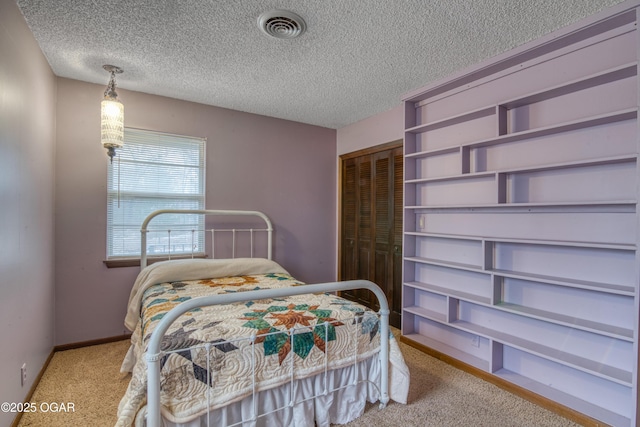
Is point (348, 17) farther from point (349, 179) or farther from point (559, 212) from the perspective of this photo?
point (349, 179)

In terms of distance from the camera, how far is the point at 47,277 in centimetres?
246

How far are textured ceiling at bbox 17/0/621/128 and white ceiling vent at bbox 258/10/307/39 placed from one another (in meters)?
0.04

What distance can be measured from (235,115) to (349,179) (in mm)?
1587

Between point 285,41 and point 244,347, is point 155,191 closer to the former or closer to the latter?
point 285,41

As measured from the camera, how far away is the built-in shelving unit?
1776 millimetres

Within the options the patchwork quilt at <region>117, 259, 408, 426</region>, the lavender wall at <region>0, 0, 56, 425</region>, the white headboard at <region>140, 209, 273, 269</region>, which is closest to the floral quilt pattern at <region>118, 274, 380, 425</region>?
the patchwork quilt at <region>117, 259, 408, 426</region>

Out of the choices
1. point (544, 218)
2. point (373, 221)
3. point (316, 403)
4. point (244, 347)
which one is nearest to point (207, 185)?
point (373, 221)

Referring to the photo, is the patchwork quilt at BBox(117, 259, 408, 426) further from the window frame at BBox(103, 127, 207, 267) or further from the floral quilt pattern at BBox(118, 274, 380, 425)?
the window frame at BBox(103, 127, 207, 267)

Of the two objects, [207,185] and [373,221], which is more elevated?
[207,185]

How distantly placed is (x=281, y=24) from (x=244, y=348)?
6.03 feet

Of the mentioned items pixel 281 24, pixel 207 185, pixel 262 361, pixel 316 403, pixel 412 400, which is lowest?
pixel 412 400

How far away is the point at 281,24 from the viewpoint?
1914 mm

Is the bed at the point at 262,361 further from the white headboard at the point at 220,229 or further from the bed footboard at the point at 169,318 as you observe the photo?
the white headboard at the point at 220,229

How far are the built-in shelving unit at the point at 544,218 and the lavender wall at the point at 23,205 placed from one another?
277cm
